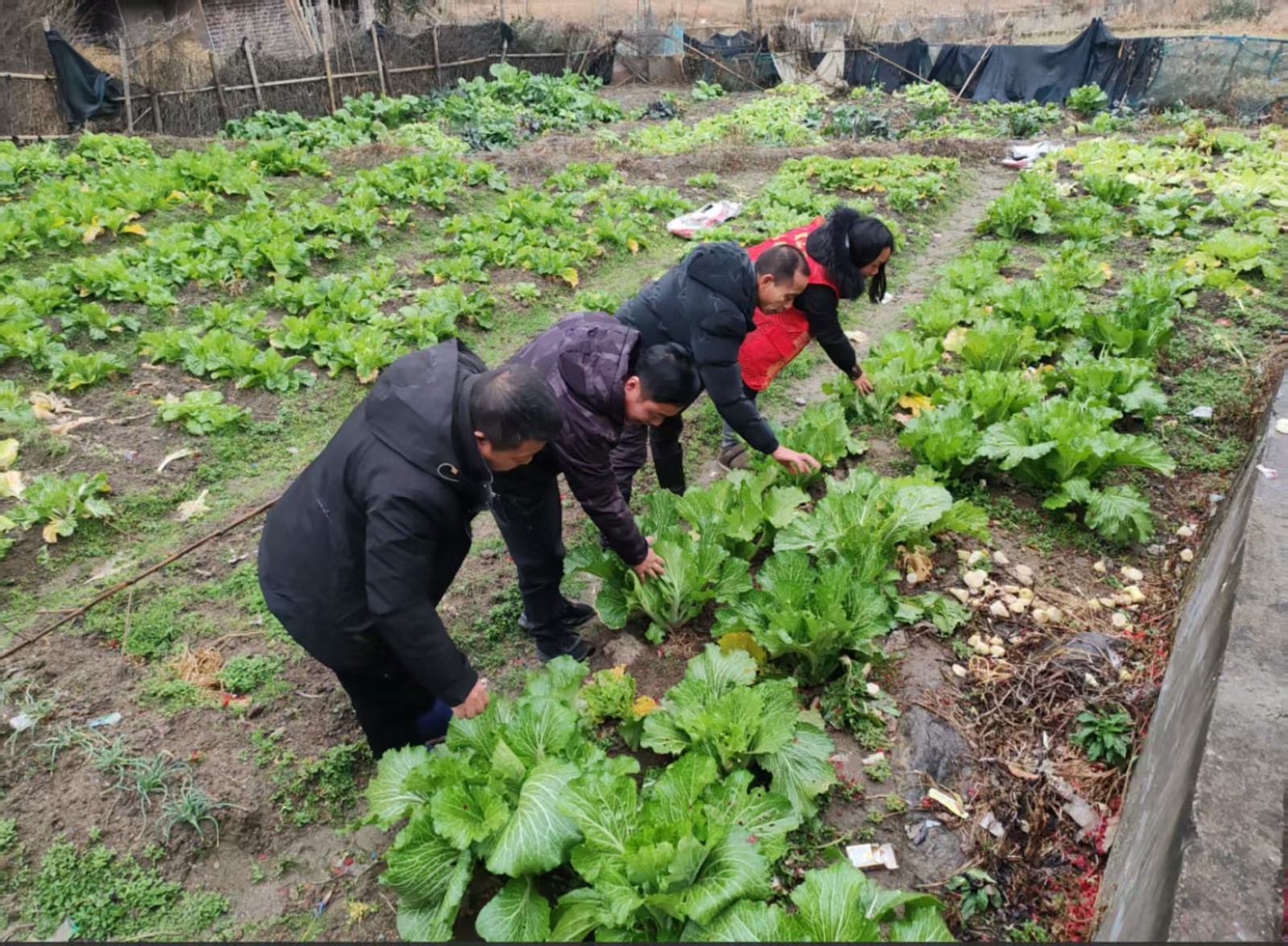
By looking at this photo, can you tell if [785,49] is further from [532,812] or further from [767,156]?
[532,812]

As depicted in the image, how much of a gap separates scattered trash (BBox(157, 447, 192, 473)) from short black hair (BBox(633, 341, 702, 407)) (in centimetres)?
406

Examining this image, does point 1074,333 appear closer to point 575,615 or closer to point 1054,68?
point 575,615

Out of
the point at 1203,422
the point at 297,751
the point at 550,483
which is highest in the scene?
the point at 550,483

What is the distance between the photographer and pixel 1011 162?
43.7 feet

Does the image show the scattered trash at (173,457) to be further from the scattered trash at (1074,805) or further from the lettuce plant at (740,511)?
the scattered trash at (1074,805)

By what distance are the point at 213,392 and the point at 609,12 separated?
24943 millimetres

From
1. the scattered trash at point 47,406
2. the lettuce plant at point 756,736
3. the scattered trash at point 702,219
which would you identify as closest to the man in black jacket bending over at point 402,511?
the lettuce plant at point 756,736

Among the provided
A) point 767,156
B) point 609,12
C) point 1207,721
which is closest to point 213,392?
point 1207,721

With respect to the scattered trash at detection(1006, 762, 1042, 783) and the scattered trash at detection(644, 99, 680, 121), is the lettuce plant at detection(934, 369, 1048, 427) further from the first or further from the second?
the scattered trash at detection(644, 99, 680, 121)

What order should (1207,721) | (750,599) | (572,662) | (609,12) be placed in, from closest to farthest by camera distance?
(1207,721) → (572,662) → (750,599) → (609,12)

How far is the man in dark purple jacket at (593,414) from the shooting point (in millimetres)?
3025

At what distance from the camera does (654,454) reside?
455 cm

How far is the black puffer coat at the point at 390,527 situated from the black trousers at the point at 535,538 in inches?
21.3

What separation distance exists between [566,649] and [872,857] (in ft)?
5.48
